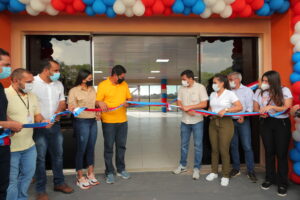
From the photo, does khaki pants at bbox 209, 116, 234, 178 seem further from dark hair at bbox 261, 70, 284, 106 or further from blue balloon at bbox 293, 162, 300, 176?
blue balloon at bbox 293, 162, 300, 176

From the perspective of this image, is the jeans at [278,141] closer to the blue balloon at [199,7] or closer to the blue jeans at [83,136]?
the blue balloon at [199,7]

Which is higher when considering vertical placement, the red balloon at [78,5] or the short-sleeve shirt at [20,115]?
the red balloon at [78,5]

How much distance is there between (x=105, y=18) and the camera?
3.95m

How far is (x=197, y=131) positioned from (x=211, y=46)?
1.64 meters

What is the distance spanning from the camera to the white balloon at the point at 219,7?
3359mm

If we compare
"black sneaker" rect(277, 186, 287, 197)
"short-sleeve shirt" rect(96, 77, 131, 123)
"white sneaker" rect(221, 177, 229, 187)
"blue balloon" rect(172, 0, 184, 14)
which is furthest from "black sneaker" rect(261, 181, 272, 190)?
"blue balloon" rect(172, 0, 184, 14)

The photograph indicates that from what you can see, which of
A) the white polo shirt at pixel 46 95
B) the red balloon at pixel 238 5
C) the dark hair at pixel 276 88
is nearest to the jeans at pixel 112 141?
the white polo shirt at pixel 46 95

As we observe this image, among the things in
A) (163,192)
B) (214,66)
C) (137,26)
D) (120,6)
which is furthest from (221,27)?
(163,192)

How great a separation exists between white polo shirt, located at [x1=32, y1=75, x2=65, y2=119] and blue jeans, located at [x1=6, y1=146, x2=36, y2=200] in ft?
2.02

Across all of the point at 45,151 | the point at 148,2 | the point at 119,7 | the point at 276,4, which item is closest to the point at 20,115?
the point at 45,151

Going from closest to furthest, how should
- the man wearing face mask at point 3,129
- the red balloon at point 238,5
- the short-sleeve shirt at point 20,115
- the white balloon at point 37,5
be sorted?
the man wearing face mask at point 3,129, the short-sleeve shirt at point 20,115, the white balloon at point 37,5, the red balloon at point 238,5

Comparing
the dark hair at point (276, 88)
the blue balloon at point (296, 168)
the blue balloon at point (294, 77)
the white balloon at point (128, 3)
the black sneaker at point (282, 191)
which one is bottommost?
the black sneaker at point (282, 191)

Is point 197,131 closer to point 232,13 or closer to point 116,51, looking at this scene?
point 232,13

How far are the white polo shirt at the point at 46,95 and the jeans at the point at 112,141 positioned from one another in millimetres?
806
